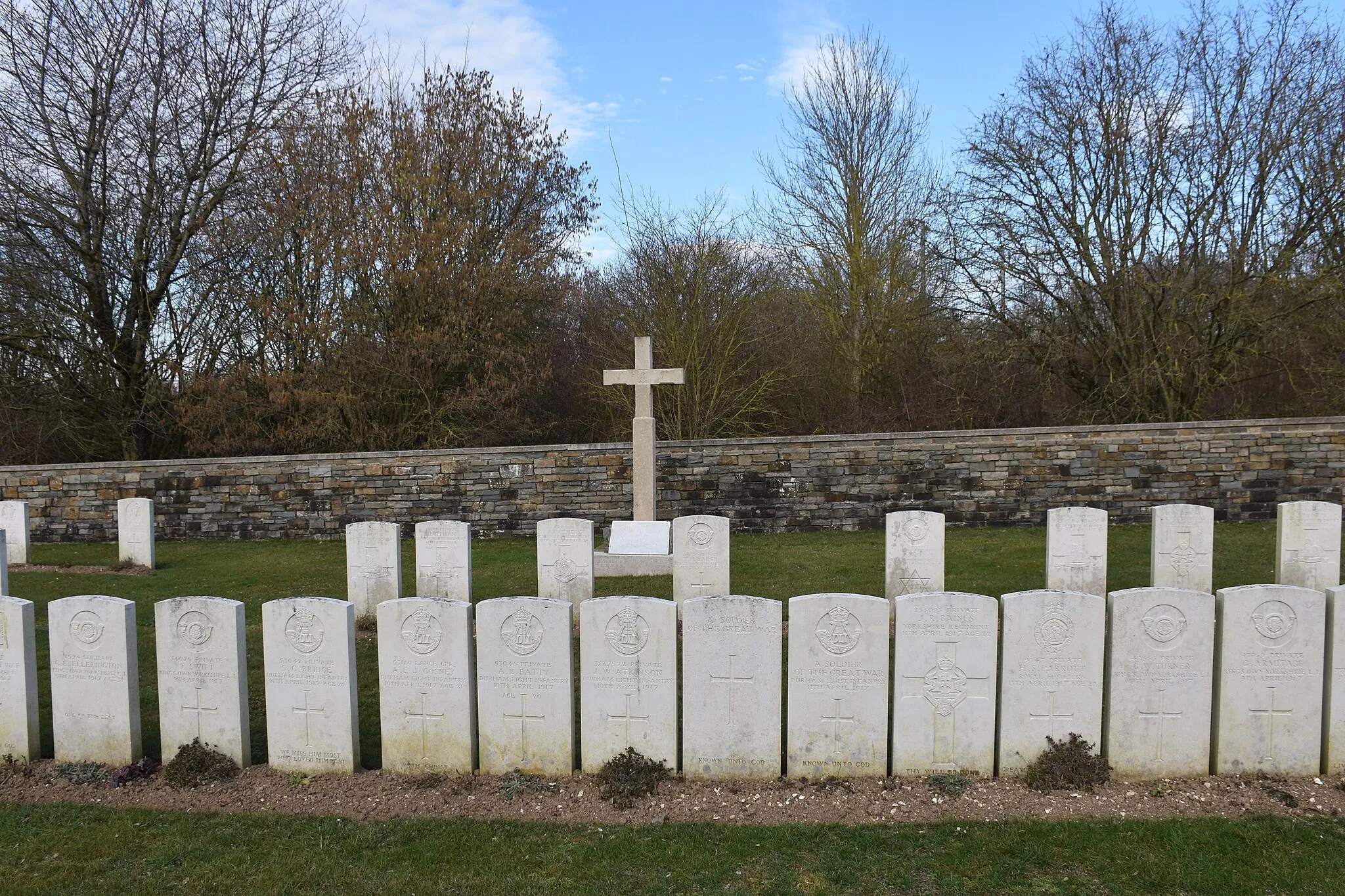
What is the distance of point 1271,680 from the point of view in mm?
3785

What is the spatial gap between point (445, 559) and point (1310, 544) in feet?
27.1

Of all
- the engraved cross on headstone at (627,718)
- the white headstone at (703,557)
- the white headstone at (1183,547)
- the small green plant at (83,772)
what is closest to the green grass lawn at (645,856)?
the small green plant at (83,772)

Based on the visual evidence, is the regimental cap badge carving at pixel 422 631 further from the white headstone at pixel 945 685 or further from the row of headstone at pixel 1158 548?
the row of headstone at pixel 1158 548

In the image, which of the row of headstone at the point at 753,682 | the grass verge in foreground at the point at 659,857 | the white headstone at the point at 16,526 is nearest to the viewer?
the grass verge in foreground at the point at 659,857

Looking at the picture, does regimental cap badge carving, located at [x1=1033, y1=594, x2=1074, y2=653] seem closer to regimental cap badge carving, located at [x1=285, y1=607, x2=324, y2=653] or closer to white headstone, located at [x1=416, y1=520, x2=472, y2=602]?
regimental cap badge carving, located at [x1=285, y1=607, x2=324, y2=653]

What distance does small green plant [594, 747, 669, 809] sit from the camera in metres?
3.71

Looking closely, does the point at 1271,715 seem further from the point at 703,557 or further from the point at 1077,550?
the point at 703,557

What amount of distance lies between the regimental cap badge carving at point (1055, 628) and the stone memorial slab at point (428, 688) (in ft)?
9.07

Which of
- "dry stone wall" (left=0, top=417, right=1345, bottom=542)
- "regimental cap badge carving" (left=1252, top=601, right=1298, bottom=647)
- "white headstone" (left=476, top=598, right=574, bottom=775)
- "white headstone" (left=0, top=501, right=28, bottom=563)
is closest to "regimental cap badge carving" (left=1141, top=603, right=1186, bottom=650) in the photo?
"regimental cap badge carving" (left=1252, top=601, right=1298, bottom=647)

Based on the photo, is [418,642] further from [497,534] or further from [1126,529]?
[1126,529]

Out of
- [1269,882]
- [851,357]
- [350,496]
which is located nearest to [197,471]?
[350,496]

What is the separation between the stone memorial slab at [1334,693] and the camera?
377 centimetres

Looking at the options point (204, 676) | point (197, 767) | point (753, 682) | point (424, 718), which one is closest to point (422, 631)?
point (424, 718)

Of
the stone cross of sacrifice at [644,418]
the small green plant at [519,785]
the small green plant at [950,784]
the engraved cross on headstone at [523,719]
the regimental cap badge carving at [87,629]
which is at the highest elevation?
the stone cross of sacrifice at [644,418]
